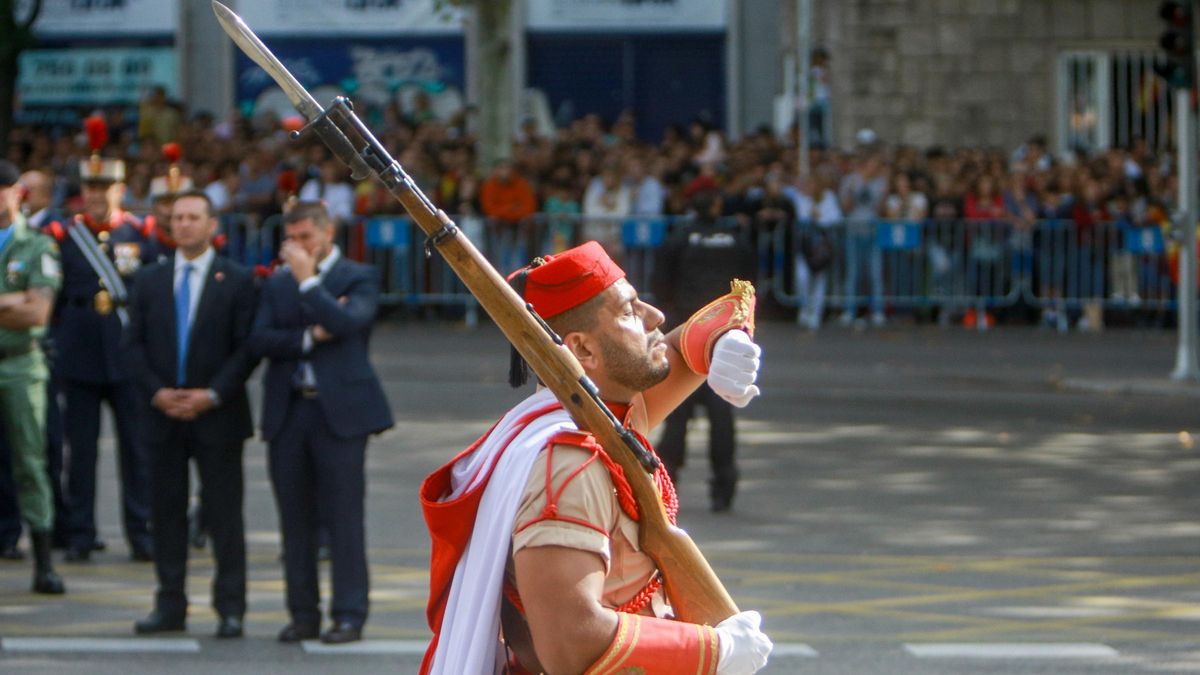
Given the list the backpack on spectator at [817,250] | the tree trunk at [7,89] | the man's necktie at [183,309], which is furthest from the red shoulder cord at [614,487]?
the tree trunk at [7,89]

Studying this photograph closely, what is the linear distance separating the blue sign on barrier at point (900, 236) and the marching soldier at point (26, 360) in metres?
13.3

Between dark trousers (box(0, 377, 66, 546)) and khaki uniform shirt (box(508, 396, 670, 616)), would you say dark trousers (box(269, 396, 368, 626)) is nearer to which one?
dark trousers (box(0, 377, 66, 546))

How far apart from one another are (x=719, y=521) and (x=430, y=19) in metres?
20.9

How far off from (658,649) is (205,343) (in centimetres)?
530

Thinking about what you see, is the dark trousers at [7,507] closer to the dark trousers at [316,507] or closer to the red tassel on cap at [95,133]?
the red tassel on cap at [95,133]

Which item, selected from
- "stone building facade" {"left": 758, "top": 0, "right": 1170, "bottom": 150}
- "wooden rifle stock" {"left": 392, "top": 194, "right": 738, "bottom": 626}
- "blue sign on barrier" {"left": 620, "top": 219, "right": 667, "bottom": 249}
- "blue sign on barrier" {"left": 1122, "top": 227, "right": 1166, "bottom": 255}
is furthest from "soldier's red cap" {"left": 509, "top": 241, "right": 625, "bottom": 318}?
"stone building facade" {"left": 758, "top": 0, "right": 1170, "bottom": 150}

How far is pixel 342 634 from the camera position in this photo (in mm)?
8188

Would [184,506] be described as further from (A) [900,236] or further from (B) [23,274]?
(A) [900,236]

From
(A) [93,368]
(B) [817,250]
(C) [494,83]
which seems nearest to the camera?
(A) [93,368]

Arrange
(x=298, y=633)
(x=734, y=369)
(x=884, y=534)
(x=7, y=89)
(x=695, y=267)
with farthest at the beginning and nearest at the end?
(x=7, y=89) → (x=695, y=267) → (x=884, y=534) → (x=298, y=633) → (x=734, y=369)

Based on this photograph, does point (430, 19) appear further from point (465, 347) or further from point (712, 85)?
point (465, 347)

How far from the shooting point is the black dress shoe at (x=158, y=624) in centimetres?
839

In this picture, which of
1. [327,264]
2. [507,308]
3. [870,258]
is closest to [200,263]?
[327,264]

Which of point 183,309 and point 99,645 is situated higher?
point 183,309
